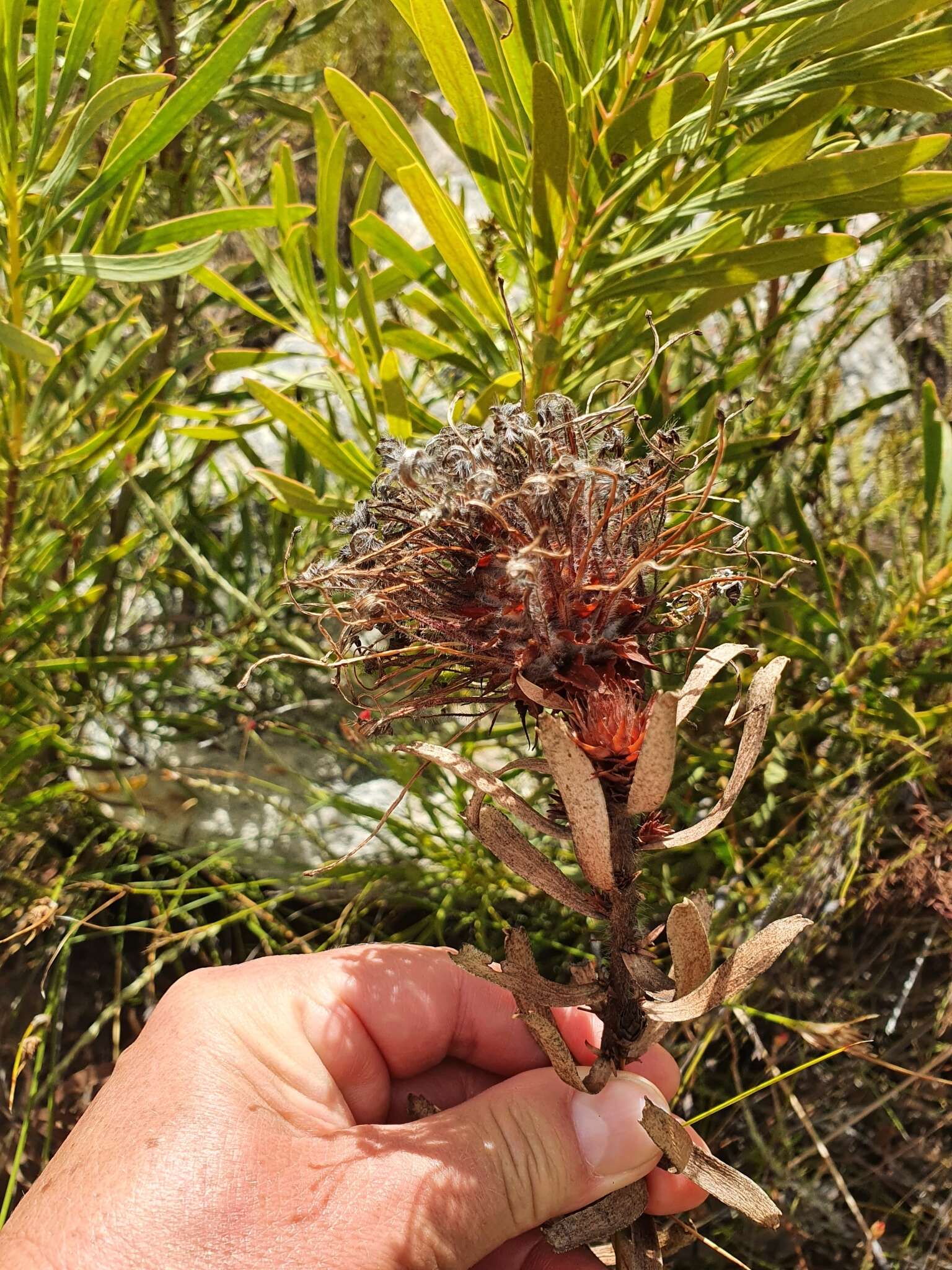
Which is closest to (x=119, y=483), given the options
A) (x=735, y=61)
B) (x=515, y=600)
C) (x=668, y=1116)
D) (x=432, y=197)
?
(x=432, y=197)

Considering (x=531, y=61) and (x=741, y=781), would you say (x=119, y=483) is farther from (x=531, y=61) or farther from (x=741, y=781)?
(x=741, y=781)

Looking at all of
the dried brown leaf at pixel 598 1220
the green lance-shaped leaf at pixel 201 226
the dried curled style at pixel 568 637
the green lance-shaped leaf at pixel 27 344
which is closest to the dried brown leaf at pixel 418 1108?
the dried brown leaf at pixel 598 1220

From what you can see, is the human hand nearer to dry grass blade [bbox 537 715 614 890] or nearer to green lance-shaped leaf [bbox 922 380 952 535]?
dry grass blade [bbox 537 715 614 890]

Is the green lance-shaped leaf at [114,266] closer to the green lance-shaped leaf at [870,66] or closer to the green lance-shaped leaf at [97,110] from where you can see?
the green lance-shaped leaf at [97,110]

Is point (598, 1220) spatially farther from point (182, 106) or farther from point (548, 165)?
point (182, 106)

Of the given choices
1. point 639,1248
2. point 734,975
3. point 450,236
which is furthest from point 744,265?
point 639,1248

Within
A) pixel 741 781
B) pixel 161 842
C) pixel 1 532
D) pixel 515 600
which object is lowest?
pixel 161 842
